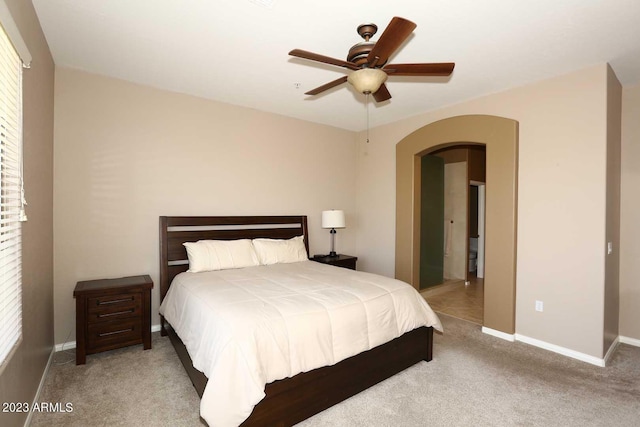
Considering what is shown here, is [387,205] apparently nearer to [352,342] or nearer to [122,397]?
[352,342]

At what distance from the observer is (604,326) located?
2877 mm

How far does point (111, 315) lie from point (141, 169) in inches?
60.8

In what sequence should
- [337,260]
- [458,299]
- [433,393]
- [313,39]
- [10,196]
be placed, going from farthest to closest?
[458,299], [337,260], [313,39], [433,393], [10,196]

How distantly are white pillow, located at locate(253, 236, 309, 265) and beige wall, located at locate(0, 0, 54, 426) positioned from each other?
2033 mm

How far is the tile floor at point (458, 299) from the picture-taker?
4304 mm

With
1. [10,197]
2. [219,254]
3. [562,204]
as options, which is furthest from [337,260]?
[10,197]

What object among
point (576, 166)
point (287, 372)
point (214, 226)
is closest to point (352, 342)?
point (287, 372)

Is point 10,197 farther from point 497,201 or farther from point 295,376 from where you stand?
point 497,201

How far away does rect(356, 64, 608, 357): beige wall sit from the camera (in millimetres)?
2885

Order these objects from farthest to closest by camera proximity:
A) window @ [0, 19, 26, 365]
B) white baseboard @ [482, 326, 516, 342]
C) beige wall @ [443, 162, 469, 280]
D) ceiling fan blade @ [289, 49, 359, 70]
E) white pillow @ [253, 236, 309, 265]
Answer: beige wall @ [443, 162, 469, 280], white pillow @ [253, 236, 309, 265], white baseboard @ [482, 326, 516, 342], ceiling fan blade @ [289, 49, 359, 70], window @ [0, 19, 26, 365]

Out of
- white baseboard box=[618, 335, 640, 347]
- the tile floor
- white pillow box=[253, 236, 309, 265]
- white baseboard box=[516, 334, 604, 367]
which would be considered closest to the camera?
white baseboard box=[516, 334, 604, 367]

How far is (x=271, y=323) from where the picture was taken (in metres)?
1.97

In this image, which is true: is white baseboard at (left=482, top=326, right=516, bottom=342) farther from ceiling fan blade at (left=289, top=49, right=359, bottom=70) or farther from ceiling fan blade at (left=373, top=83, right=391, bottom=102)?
ceiling fan blade at (left=289, top=49, right=359, bottom=70)

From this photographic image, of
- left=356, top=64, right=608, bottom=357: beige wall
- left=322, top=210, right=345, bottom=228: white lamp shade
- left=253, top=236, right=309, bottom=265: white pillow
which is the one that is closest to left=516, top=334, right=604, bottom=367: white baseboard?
left=356, top=64, right=608, bottom=357: beige wall
